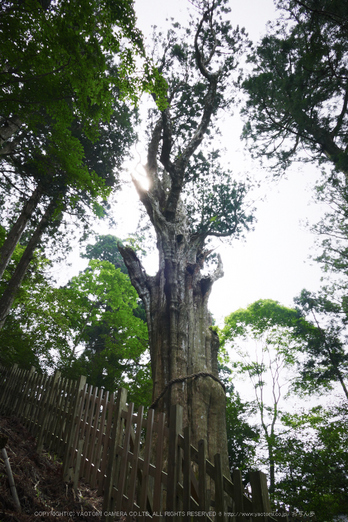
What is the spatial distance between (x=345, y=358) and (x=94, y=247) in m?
18.8

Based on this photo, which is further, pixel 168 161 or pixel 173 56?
pixel 173 56

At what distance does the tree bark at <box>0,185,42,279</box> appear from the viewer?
28.1 ft

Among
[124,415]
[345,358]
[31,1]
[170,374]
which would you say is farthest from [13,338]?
[345,358]

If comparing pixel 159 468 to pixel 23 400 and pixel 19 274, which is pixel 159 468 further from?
pixel 19 274

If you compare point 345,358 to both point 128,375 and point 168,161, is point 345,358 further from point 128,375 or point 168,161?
point 168,161

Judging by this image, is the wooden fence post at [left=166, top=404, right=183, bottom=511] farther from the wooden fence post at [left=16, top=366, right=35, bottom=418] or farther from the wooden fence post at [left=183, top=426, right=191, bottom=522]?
the wooden fence post at [left=16, top=366, right=35, bottom=418]

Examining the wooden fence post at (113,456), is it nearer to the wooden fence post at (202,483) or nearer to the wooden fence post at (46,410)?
the wooden fence post at (202,483)

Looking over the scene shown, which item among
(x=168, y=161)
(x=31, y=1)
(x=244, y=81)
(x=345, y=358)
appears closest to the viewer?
(x=31, y=1)

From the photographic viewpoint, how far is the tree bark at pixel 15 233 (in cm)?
858

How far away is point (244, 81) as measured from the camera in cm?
890

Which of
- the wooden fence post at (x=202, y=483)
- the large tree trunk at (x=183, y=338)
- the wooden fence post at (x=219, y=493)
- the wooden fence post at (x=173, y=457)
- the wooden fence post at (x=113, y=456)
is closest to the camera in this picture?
the wooden fence post at (x=219, y=493)

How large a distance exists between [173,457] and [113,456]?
115cm

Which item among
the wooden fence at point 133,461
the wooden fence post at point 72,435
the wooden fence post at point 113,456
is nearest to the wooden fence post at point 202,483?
the wooden fence at point 133,461

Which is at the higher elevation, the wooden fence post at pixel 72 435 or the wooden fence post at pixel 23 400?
the wooden fence post at pixel 23 400
